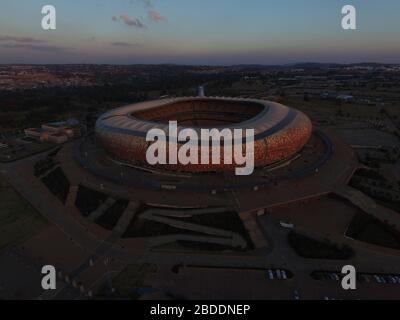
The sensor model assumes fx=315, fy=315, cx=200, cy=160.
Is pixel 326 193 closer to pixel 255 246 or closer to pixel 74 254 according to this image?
pixel 255 246

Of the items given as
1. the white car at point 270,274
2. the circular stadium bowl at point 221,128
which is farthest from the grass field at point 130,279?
the circular stadium bowl at point 221,128

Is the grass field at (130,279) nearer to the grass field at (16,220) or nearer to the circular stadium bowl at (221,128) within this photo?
the grass field at (16,220)

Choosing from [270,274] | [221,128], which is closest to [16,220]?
[221,128]

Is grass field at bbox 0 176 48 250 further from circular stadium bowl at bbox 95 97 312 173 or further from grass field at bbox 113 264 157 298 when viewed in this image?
circular stadium bowl at bbox 95 97 312 173

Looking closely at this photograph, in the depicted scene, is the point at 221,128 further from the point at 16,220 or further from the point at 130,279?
the point at 16,220

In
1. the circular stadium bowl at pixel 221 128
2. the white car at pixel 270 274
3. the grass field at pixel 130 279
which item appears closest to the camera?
the grass field at pixel 130 279

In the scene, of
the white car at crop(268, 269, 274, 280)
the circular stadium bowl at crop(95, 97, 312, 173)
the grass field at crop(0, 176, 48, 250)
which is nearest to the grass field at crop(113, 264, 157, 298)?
the white car at crop(268, 269, 274, 280)

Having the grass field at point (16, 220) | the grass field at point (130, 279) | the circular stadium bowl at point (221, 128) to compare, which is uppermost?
the circular stadium bowl at point (221, 128)
